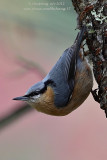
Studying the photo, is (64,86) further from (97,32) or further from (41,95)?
(97,32)

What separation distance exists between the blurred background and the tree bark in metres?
0.49

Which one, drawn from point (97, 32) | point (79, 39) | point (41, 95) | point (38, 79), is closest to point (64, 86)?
point (41, 95)

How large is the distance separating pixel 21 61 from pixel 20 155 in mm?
1722

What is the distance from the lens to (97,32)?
3072 millimetres

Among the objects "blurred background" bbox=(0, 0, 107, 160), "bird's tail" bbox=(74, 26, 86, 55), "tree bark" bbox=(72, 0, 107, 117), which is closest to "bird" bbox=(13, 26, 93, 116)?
"bird's tail" bbox=(74, 26, 86, 55)

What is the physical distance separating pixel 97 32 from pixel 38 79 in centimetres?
155

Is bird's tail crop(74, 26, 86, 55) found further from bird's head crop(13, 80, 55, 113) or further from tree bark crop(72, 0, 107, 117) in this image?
bird's head crop(13, 80, 55, 113)

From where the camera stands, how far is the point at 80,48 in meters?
3.54

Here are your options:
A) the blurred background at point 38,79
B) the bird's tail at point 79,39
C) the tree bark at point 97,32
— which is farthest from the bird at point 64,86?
the tree bark at point 97,32

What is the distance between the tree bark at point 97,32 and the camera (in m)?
3.04

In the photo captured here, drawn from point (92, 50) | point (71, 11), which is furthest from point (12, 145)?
point (92, 50)

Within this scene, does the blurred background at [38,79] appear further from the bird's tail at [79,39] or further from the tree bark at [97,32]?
the tree bark at [97,32]

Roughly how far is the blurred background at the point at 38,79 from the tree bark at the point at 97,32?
0.49m

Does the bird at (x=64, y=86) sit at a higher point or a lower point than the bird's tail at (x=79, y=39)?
lower
